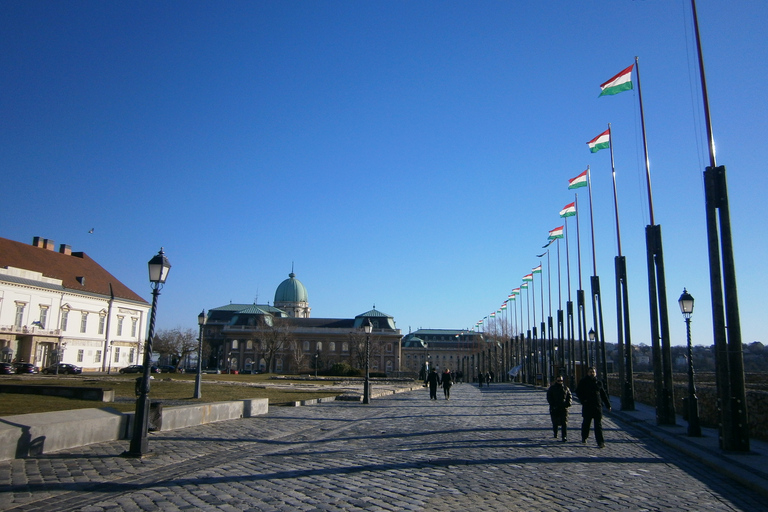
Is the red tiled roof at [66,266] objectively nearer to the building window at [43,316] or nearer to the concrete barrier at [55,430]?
the building window at [43,316]

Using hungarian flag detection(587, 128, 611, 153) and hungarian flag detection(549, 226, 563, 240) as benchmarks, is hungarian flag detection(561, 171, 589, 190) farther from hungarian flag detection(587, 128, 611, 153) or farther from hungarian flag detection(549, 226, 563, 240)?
hungarian flag detection(549, 226, 563, 240)

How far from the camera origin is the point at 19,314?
2566 inches

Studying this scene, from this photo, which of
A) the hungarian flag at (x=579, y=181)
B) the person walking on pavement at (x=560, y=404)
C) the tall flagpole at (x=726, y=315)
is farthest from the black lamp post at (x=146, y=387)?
the hungarian flag at (x=579, y=181)

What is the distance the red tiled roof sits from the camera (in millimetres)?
68938

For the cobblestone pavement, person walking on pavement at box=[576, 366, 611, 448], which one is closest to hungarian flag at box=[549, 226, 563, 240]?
the cobblestone pavement

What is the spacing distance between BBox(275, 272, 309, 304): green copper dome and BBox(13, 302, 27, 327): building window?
9579 centimetres

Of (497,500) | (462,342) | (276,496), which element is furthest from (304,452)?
(462,342)

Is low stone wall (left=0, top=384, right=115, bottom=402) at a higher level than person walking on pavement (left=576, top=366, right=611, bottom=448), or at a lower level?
lower

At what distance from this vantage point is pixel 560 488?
925cm

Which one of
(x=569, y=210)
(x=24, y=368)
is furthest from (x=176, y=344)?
(x=569, y=210)

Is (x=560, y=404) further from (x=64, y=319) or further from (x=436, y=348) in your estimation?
(x=436, y=348)

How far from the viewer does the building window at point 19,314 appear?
64750 millimetres

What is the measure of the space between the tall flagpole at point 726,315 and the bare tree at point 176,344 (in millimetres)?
97001

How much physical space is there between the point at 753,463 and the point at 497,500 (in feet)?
21.0
